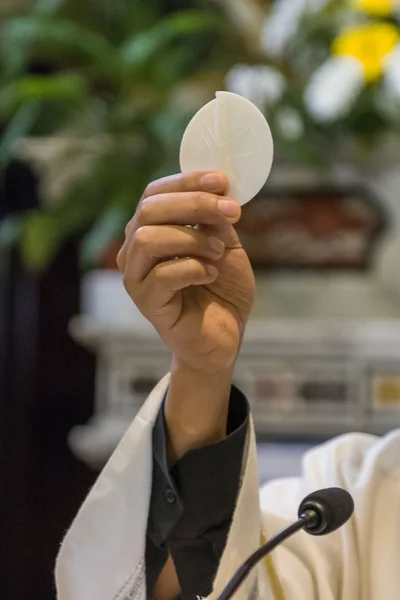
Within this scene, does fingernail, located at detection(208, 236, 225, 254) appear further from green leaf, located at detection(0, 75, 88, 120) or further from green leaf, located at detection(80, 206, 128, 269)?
green leaf, located at detection(0, 75, 88, 120)

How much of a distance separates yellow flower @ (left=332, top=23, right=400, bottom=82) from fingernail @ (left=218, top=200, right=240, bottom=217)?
107 centimetres

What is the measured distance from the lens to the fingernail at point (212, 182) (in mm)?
695

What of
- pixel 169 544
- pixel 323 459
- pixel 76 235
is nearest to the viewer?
pixel 169 544

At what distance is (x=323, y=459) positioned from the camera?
1.02 meters

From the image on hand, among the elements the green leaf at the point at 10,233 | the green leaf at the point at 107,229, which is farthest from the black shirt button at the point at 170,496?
the green leaf at the point at 10,233

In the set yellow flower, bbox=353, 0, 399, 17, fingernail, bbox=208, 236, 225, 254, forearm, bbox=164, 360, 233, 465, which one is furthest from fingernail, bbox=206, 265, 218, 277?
yellow flower, bbox=353, 0, 399, 17

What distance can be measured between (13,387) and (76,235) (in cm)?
49

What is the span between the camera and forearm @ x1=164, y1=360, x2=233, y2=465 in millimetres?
825

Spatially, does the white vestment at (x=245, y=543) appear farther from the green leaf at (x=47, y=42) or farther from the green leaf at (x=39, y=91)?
the green leaf at (x=47, y=42)

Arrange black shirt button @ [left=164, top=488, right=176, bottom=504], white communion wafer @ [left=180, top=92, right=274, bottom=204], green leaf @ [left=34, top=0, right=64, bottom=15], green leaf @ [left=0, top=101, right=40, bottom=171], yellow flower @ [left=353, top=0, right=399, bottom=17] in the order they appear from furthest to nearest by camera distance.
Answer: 1. green leaf @ [left=34, top=0, right=64, bottom=15]
2. green leaf @ [left=0, top=101, right=40, bottom=171]
3. yellow flower @ [left=353, top=0, right=399, bottom=17]
4. black shirt button @ [left=164, top=488, right=176, bottom=504]
5. white communion wafer @ [left=180, top=92, right=274, bottom=204]

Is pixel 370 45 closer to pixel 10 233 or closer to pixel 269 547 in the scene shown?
pixel 10 233

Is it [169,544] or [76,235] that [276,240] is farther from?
A: [169,544]

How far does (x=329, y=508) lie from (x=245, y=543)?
20 cm

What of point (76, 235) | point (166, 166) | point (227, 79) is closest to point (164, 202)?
point (166, 166)
